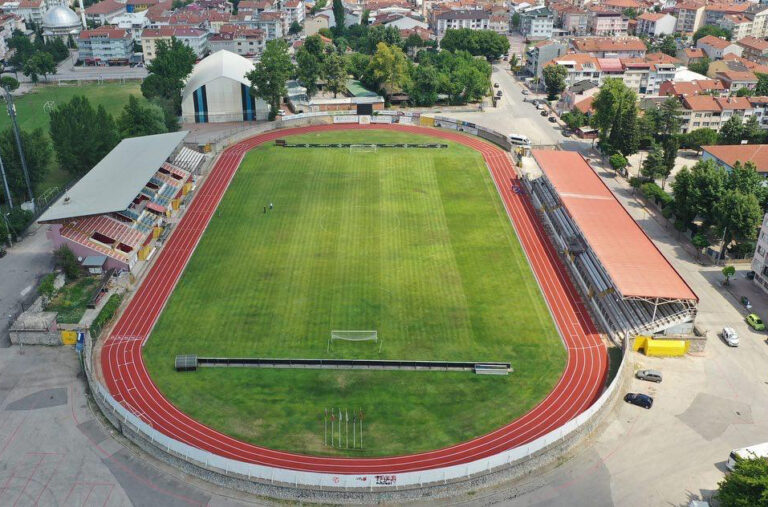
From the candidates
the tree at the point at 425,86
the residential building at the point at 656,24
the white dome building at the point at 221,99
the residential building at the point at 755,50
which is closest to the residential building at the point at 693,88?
the residential building at the point at 755,50

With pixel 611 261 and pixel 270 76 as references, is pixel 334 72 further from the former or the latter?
pixel 611 261

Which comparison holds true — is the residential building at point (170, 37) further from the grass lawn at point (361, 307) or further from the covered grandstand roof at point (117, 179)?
the grass lawn at point (361, 307)

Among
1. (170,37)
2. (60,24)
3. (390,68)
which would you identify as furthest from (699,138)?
(60,24)

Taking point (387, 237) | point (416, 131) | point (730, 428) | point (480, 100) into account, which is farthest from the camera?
point (480, 100)

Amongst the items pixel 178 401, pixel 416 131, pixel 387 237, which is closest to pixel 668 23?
pixel 416 131

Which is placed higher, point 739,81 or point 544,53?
point 544,53

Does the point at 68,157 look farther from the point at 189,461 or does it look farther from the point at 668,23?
the point at 668,23
